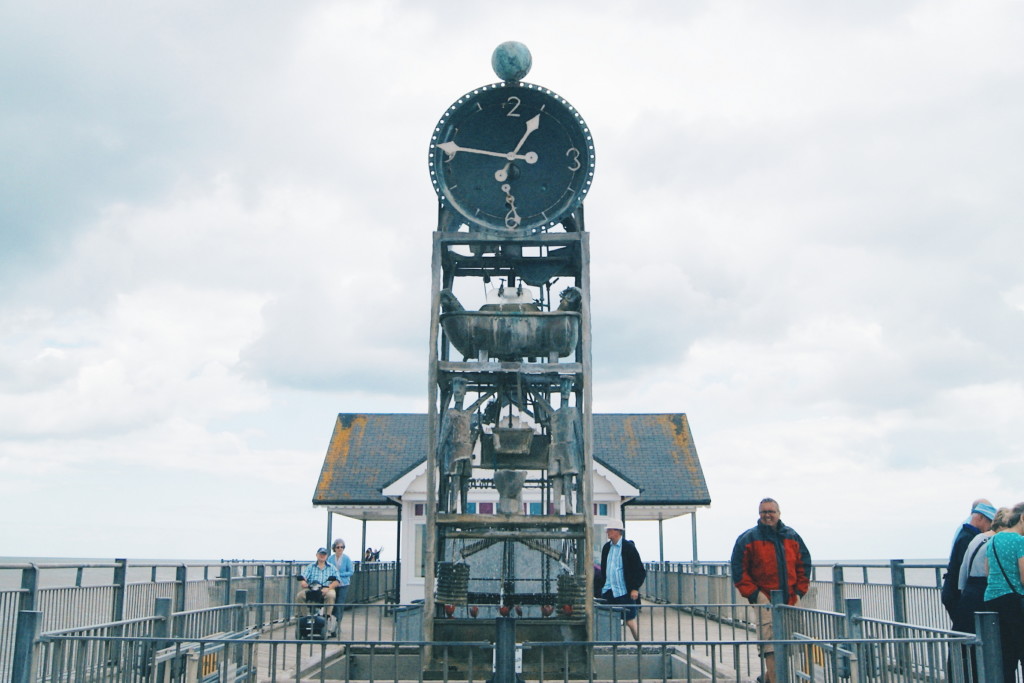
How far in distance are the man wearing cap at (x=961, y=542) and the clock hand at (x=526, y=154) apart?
8.90m

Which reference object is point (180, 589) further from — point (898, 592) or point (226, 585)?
point (898, 592)

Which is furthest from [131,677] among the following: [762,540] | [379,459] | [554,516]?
[379,459]

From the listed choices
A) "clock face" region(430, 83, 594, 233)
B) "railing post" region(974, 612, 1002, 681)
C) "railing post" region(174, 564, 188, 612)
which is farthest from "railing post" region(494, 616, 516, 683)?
"railing post" region(174, 564, 188, 612)

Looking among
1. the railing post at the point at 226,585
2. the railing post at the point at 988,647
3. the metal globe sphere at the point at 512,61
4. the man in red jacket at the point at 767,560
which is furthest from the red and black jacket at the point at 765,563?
the railing post at the point at 226,585

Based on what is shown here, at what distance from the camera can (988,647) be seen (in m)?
8.00

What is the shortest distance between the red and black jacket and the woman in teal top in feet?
8.94

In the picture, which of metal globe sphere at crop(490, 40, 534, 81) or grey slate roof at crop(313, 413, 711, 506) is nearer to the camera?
metal globe sphere at crop(490, 40, 534, 81)

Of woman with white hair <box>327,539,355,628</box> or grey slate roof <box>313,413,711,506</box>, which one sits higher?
grey slate roof <box>313,413,711,506</box>

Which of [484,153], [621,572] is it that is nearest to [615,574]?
[621,572]

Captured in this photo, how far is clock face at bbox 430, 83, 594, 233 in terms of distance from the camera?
54.7 ft

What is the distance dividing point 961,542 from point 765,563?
2209 millimetres

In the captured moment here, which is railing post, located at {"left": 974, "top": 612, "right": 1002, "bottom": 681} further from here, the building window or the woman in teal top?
the building window

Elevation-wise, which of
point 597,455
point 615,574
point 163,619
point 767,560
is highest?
point 597,455

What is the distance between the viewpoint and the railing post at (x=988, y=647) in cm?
795
